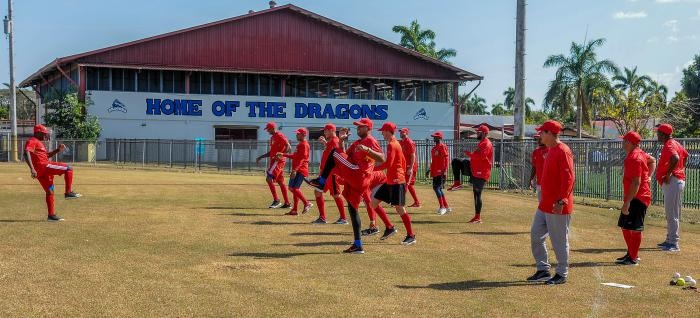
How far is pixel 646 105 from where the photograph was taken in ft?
A: 171

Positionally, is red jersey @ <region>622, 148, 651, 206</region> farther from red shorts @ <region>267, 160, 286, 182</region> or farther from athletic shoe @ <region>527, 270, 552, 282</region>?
red shorts @ <region>267, 160, 286, 182</region>

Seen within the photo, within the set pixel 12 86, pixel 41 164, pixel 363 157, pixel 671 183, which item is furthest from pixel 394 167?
pixel 12 86

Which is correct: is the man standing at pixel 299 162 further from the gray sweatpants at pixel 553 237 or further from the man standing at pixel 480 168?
the gray sweatpants at pixel 553 237

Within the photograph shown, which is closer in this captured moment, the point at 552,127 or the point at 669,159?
the point at 552,127

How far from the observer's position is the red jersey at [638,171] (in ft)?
28.2

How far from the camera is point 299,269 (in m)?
8.42

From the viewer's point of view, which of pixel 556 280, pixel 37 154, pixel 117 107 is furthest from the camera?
pixel 117 107

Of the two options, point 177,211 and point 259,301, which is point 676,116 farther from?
point 259,301

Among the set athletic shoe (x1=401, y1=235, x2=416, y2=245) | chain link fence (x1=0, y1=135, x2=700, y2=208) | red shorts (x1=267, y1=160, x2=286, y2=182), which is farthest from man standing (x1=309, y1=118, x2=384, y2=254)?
chain link fence (x1=0, y1=135, x2=700, y2=208)

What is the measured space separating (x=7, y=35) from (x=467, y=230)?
3643 centimetres

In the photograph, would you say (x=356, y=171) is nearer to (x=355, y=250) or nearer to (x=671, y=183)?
(x=355, y=250)

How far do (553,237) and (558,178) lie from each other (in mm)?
662

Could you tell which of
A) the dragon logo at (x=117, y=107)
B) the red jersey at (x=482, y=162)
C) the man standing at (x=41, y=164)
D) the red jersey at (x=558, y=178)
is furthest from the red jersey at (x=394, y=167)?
the dragon logo at (x=117, y=107)

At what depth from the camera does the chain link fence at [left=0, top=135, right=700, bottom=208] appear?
707 inches
